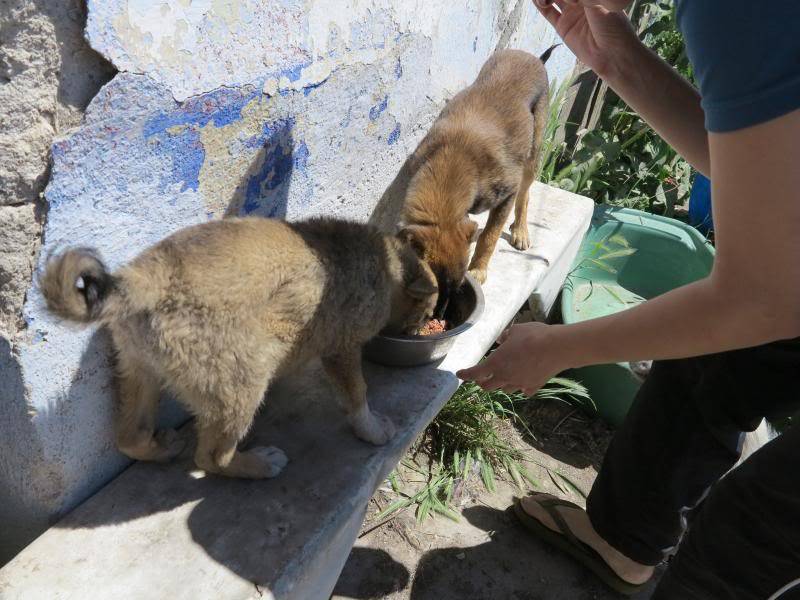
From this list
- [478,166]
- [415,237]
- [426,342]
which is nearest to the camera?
[426,342]

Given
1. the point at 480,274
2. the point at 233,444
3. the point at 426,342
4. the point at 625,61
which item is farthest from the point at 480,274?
the point at 233,444

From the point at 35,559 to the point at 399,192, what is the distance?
7.78 feet

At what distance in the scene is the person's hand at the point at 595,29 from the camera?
87.3 inches

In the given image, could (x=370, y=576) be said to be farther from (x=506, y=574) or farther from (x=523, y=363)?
(x=523, y=363)

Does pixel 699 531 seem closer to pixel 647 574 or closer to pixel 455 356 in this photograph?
pixel 647 574

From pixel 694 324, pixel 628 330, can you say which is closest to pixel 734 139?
pixel 694 324

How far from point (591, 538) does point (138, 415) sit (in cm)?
205

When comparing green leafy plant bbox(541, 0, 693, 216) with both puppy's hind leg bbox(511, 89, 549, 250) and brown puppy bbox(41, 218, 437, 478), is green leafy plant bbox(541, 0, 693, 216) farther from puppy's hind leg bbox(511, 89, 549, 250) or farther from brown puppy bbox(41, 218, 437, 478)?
brown puppy bbox(41, 218, 437, 478)

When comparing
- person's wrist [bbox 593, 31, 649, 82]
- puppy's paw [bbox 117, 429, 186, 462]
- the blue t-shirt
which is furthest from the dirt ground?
the blue t-shirt

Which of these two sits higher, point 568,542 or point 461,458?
point 461,458

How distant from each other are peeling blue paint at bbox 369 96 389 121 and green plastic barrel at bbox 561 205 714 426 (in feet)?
6.29

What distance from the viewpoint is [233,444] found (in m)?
2.14

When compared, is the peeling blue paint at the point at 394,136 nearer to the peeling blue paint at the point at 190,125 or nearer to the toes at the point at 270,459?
the peeling blue paint at the point at 190,125

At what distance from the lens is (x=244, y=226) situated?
6.83 ft
